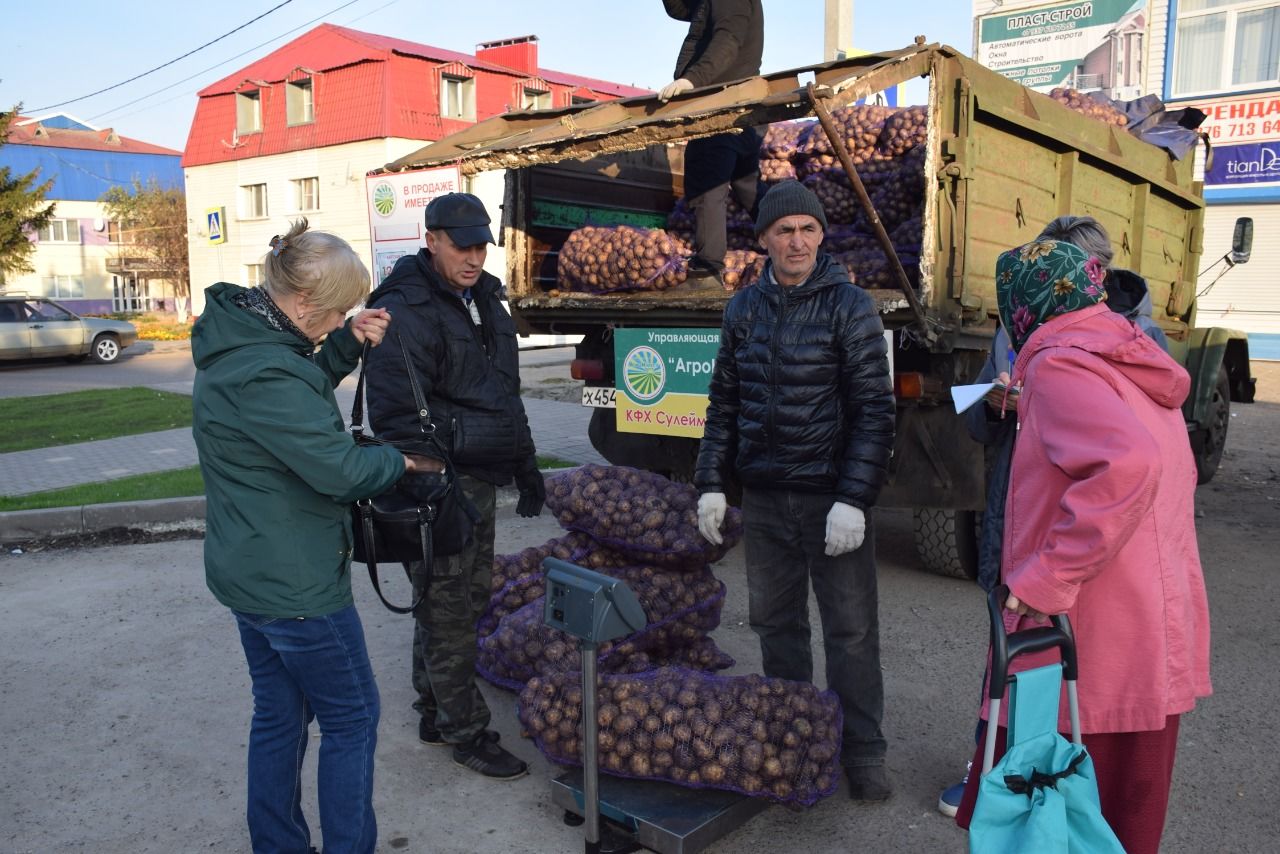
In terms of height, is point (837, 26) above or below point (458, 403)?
above

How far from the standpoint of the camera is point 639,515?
179 inches

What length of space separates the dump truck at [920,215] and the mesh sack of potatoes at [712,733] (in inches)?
81.4

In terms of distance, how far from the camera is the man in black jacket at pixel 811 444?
3.33 m

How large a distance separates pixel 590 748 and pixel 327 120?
108 ft

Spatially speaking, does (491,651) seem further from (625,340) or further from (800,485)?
(625,340)

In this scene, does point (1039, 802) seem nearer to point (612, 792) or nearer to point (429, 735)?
point (612, 792)

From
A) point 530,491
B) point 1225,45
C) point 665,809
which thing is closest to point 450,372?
point 530,491

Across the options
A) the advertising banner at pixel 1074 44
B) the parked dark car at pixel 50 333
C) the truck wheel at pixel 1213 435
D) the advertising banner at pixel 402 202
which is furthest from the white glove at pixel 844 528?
the parked dark car at pixel 50 333

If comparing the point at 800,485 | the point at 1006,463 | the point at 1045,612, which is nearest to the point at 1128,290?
the point at 1006,463

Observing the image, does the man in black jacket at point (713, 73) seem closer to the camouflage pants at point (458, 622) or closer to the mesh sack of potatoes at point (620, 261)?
the mesh sack of potatoes at point (620, 261)

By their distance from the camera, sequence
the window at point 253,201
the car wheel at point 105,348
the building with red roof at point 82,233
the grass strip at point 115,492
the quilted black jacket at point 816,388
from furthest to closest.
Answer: the building with red roof at point 82,233 < the window at point 253,201 < the car wheel at point 105,348 < the grass strip at point 115,492 < the quilted black jacket at point 816,388

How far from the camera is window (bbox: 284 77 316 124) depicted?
33469 millimetres

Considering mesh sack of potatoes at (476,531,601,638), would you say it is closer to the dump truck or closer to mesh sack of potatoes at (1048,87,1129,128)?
the dump truck

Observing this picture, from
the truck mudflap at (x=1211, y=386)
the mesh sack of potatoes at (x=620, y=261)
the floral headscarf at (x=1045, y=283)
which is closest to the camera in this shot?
the floral headscarf at (x=1045, y=283)
